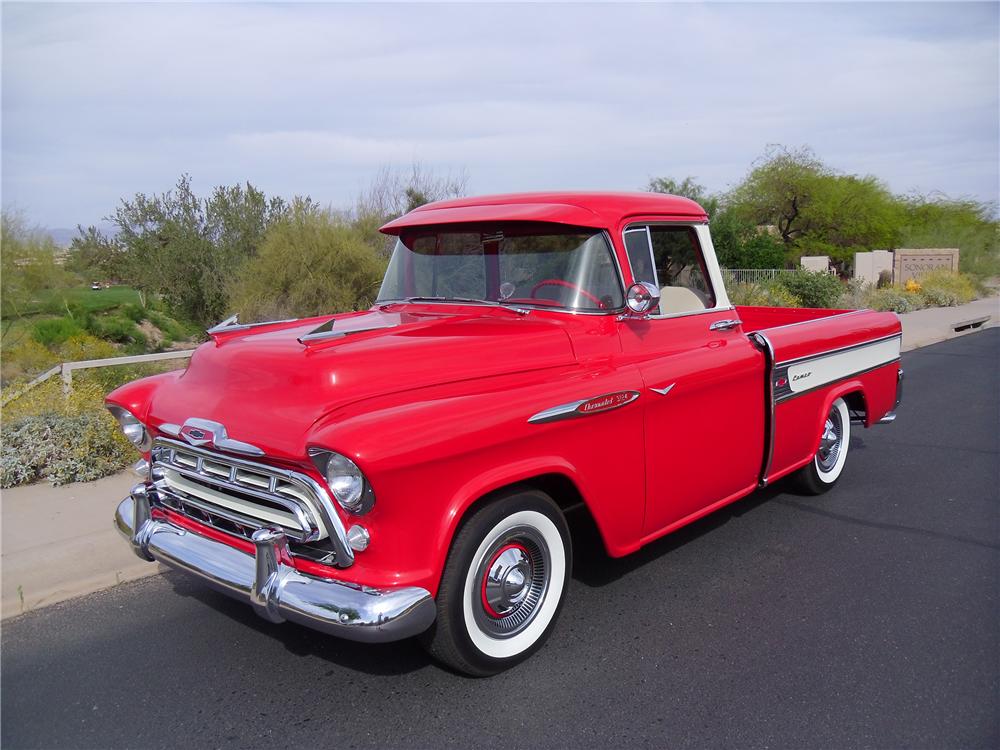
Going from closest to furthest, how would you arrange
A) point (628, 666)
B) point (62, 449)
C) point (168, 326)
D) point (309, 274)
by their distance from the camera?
point (628, 666) < point (62, 449) < point (309, 274) < point (168, 326)

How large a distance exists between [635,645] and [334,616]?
4.59 feet

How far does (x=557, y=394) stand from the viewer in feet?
10.4

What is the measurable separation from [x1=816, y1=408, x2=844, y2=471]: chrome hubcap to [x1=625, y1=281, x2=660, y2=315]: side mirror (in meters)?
2.24

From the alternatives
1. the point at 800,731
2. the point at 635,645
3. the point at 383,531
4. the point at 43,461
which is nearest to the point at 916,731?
the point at 800,731

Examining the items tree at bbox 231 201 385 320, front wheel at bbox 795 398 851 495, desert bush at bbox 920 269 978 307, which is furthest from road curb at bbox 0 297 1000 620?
desert bush at bbox 920 269 978 307

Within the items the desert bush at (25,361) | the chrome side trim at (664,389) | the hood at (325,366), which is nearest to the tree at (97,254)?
the desert bush at (25,361)

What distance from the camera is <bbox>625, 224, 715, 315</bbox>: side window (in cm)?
395

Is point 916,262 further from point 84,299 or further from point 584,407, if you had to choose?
point 584,407

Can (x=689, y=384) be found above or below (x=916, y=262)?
above

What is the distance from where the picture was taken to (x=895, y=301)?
19.7 meters

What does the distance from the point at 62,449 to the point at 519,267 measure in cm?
373

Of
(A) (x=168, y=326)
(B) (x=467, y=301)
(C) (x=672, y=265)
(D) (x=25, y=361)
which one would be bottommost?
(A) (x=168, y=326)

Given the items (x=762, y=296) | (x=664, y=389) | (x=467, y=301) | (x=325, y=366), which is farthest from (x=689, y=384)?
Answer: (x=762, y=296)

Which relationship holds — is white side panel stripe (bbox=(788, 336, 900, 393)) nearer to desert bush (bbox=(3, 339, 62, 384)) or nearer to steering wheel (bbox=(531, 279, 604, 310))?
steering wheel (bbox=(531, 279, 604, 310))
